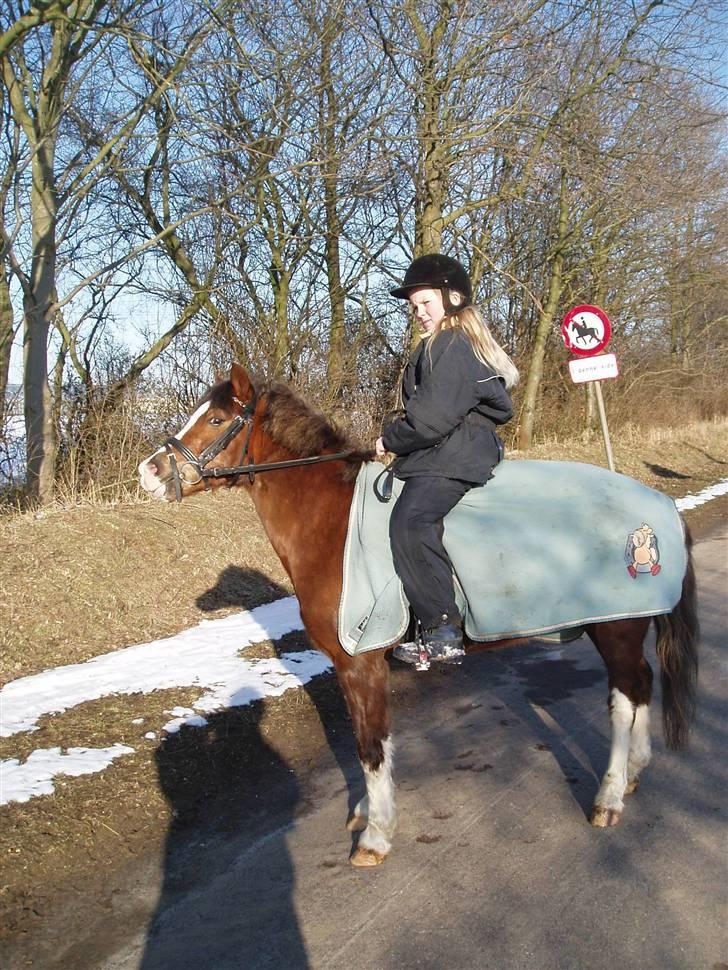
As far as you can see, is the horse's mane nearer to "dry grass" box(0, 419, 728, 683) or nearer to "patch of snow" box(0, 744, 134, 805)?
"patch of snow" box(0, 744, 134, 805)

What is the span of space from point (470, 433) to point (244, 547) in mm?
5774

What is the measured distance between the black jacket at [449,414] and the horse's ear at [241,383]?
898 millimetres

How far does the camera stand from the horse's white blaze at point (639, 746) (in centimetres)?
407

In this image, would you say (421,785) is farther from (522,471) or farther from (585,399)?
(585,399)

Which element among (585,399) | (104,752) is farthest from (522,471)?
(585,399)

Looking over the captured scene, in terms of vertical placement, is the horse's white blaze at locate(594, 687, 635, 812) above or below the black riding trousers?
below

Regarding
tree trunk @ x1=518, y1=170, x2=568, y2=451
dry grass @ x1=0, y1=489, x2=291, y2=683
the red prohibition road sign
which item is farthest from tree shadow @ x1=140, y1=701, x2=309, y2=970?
tree trunk @ x1=518, y1=170, x2=568, y2=451

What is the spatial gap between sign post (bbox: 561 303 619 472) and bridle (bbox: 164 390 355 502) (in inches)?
323

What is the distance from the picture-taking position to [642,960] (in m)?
2.76

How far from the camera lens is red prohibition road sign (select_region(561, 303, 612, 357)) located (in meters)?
11.6

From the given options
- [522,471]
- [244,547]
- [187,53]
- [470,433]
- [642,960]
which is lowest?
[642,960]

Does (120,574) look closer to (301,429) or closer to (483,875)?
(301,429)

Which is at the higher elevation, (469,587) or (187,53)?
(187,53)

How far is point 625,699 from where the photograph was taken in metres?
3.97
